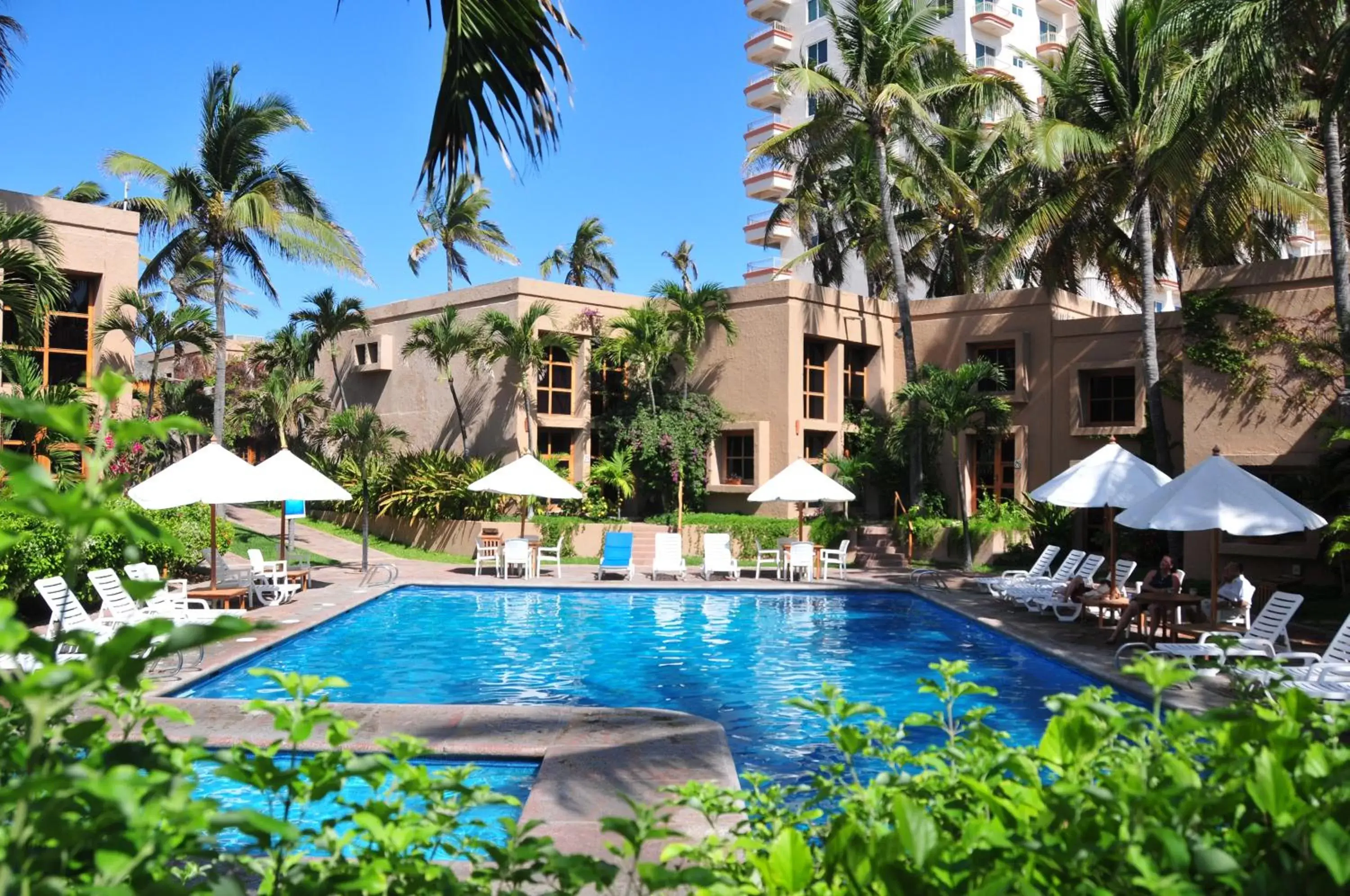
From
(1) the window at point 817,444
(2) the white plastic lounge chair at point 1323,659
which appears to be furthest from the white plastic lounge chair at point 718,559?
(2) the white plastic lounge chair at point 1323,659

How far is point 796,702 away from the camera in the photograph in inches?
96.7

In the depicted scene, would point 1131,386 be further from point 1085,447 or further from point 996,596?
point 996,596

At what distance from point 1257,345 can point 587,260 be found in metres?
34.6

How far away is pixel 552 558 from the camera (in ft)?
67.6

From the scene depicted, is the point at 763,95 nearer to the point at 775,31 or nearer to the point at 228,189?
the point at 775,31

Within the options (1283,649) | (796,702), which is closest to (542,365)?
(1283,649)

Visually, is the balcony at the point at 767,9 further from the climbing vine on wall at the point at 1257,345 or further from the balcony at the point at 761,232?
the climbing vine on wall at the point at 1257,345

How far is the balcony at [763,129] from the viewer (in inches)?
1679

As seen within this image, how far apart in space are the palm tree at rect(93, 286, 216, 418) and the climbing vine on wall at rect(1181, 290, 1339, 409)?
716 inches

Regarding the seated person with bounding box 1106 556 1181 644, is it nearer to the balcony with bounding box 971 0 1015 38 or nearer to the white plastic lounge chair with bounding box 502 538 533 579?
the white plastic lounge chair with bounding box 502 538 533 579

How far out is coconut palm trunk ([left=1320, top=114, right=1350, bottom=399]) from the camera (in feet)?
45.0

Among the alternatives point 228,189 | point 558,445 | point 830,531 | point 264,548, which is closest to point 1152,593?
point 830,531

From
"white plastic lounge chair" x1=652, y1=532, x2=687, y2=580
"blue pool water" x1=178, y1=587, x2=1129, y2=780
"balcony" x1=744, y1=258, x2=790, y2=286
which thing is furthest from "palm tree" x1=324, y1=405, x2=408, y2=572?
"balcony" x1=744, y1=258, x2=790, y2=286

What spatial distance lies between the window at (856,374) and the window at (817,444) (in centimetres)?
116
